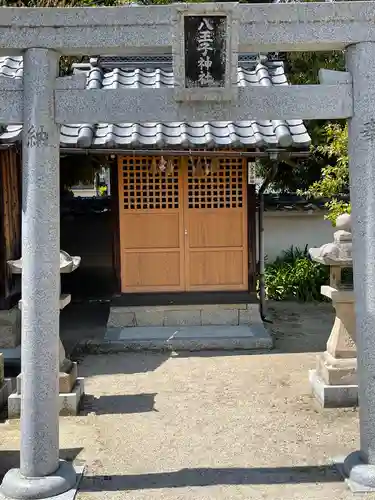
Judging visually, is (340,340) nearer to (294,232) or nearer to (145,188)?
(145,188)

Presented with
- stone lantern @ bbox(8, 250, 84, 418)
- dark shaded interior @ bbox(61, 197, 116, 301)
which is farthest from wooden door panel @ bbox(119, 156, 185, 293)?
dark shaded interior @ bbox(61, 197, 116, 301)

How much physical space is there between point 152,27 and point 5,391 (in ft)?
14.8

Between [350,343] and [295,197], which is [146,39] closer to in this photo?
[350,343]

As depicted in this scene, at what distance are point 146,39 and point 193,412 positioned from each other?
13.3 ft

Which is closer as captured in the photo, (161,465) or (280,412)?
(161,465)

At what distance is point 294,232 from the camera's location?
14.9 m

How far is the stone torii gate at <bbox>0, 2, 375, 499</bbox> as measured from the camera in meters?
4.69

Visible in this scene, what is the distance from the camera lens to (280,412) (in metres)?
6.79

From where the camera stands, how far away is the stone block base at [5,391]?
697 centimetres

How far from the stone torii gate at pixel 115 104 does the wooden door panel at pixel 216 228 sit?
18.1 ft

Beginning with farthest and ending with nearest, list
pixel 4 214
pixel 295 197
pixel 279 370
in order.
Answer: pixel 295 197 < pixel 4 214 < pixel 279 370

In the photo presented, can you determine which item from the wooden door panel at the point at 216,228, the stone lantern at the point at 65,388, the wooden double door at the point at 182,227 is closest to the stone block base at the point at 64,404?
the stone lantern at the point at 65,388

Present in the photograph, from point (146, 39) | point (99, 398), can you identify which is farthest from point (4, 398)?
point (146, 39)

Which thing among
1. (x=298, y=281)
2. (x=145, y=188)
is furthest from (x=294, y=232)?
(x=145, y=188)
